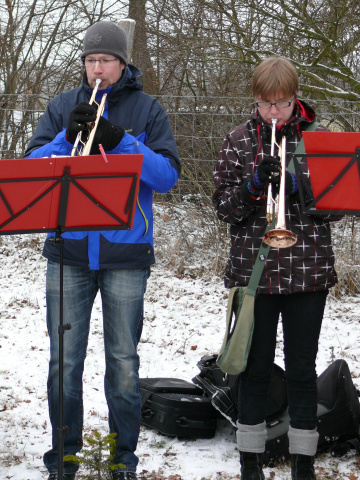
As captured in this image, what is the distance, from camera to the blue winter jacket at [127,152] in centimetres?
262

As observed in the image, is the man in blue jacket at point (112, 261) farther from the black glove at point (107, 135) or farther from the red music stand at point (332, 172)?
the red music stand at point (332, 172)

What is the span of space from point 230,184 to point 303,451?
1173 millimetres

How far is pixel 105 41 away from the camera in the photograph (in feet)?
8.63

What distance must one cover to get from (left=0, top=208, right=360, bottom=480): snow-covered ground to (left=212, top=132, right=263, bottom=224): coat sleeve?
1.26 m

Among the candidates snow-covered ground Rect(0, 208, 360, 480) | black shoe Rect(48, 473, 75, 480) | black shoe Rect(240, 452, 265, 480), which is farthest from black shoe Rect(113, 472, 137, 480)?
black shoe Rect(240, 452, 265, 480)

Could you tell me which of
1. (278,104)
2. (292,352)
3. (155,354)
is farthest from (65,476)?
(155,354)

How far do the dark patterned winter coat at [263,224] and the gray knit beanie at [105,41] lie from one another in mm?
601

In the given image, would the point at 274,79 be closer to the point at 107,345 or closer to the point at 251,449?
the point at 107,345

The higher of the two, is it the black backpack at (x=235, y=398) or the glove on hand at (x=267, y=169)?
the glove on hand at (x=267, y=169)

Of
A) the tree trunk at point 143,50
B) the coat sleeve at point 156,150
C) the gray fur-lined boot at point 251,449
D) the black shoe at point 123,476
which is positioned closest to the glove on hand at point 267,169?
the coat sleeve at point 156,150

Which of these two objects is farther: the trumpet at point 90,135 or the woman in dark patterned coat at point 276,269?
the woman in dark patterned coat at point 276,269

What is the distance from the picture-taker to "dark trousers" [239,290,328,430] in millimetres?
2643

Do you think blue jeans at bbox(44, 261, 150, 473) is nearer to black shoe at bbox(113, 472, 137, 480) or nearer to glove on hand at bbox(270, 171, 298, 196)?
black shoe at bbox(113, 472, 137, 480)

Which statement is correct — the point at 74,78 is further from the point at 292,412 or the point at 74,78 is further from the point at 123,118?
the point at 292,412
